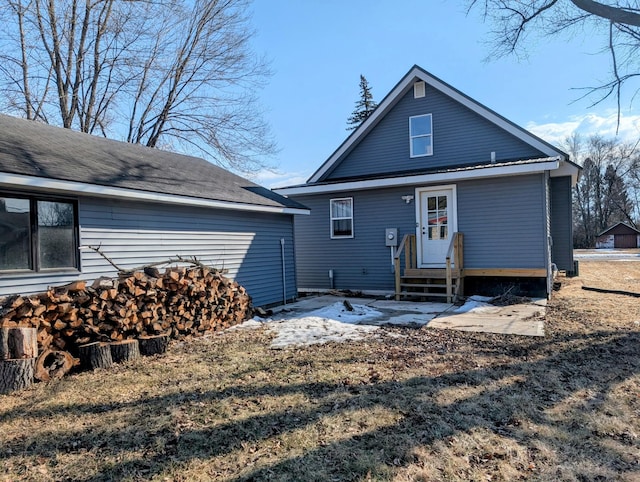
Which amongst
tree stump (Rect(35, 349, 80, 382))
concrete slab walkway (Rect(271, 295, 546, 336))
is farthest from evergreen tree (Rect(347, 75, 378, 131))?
tree stump (Rect(35, 349, 80, 382))

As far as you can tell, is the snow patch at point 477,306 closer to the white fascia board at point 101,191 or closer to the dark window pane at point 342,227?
the dark window pane at point 342,227

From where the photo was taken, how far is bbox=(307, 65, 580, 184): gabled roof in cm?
1018

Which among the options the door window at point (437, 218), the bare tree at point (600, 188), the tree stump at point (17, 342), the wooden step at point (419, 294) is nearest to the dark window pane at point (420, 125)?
the door window at point (437, 218)

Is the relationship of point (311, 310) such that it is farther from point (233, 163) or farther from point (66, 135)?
point (233, 163)

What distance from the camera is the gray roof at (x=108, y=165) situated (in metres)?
5.88

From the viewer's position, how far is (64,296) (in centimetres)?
519

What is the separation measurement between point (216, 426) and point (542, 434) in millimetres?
2579

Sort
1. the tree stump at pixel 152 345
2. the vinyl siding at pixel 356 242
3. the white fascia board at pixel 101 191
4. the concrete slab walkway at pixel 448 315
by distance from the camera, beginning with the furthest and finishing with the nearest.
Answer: the vinyl siding at pixel 356 242, the concrete slab walkway at pixel 448 315, the tree stump at pixel 152 345, the white fascia board at pixel 101 191

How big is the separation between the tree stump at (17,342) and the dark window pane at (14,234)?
1369 millimetres

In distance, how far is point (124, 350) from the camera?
537cm

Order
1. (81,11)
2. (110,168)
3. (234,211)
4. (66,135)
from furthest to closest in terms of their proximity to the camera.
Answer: (81,11)
(234,211)
(66,135)
(110,168)

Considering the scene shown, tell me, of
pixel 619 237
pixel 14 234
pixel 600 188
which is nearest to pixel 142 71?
pixel 14 234

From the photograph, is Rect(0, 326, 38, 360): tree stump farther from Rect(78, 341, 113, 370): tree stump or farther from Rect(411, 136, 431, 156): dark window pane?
Rect(411, 136, 431, 156): dark window pane

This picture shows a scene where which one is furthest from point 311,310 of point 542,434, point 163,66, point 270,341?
point 163,66
